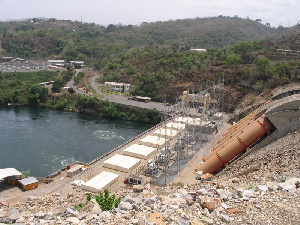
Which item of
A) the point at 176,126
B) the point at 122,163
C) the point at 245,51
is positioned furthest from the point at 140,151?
the point at 245,51

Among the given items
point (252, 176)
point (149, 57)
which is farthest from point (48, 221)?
point (149, 57)

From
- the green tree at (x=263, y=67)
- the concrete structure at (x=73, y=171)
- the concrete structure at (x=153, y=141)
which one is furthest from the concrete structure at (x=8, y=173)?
the green tree at (x=263, y=67)

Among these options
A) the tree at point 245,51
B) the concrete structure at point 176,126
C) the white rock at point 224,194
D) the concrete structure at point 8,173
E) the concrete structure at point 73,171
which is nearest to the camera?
the white rock at point 224,194

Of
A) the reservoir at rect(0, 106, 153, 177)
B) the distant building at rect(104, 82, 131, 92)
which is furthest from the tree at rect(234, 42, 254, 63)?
the reservoir at rect(0, 106, 153, 177)

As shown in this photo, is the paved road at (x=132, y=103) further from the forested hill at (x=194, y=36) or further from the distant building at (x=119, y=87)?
the forested hill at (x=194, y=36)

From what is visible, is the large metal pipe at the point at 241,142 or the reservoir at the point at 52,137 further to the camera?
the reservoir at the point at 52,137

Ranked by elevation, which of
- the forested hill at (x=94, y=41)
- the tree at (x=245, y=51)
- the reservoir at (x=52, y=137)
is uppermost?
the forested hill at (x=94, y=41)

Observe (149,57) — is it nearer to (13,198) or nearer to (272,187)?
(13,198)

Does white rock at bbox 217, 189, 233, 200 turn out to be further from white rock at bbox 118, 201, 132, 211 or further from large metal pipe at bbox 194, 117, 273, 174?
large metal pipe at bbox 194, 117, 273, 174

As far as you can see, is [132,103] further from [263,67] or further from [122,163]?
[122,163]
